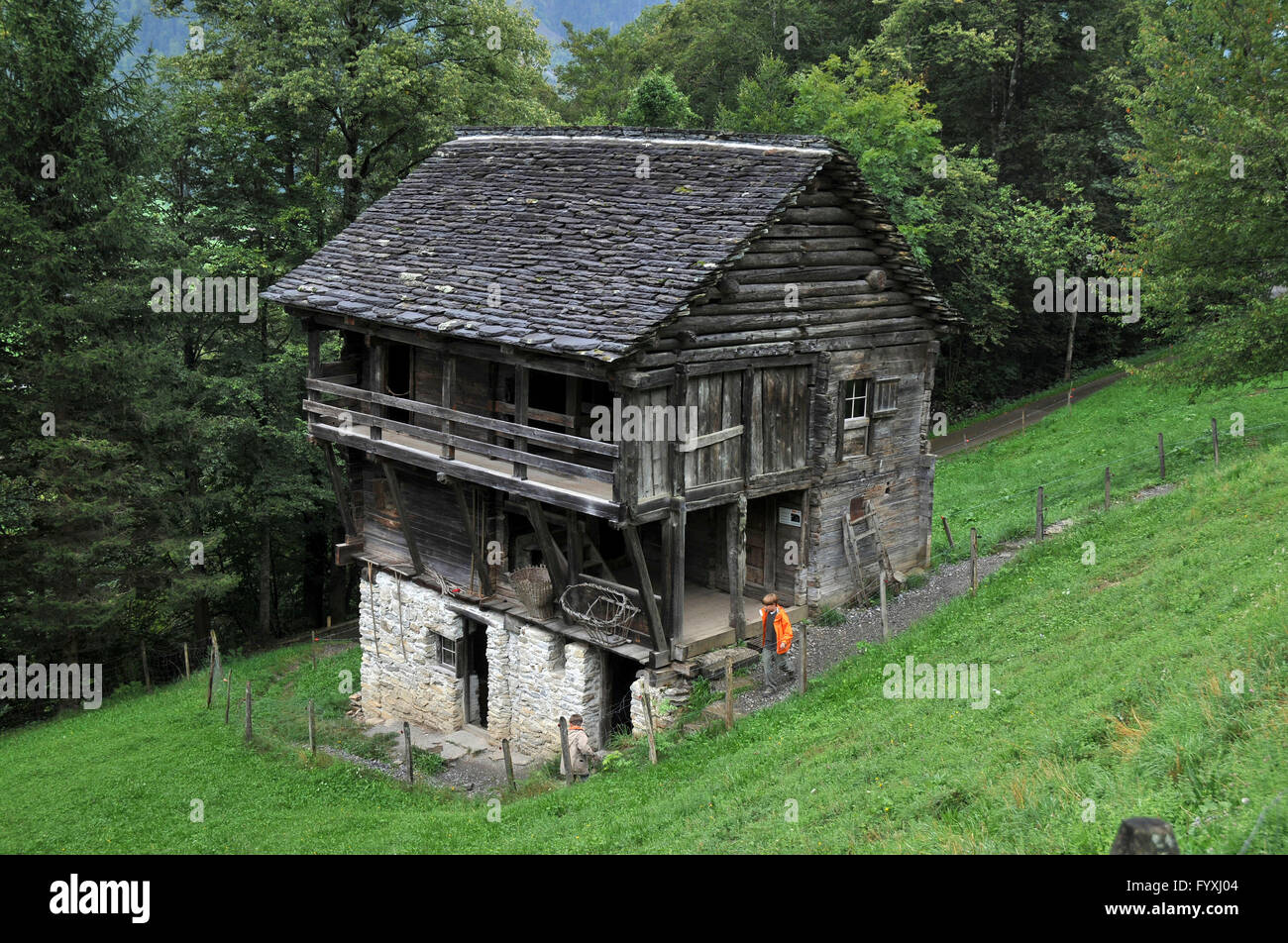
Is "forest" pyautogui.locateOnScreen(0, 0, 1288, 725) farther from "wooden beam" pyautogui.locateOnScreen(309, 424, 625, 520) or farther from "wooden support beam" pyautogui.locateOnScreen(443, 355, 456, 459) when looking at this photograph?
"wooden support beam" pyautogui.locateOnScreen(443, 355, 456, 459)

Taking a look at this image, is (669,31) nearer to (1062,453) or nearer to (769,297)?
(1062,453)

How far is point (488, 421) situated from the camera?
52.6 ft

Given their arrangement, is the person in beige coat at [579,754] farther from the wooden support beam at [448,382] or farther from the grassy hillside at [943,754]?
the wooden support beam at [448,382]

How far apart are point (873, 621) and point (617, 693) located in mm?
4825

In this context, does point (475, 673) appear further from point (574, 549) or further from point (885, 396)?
point (885, 396)

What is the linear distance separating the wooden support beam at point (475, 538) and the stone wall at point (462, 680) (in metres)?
0.62

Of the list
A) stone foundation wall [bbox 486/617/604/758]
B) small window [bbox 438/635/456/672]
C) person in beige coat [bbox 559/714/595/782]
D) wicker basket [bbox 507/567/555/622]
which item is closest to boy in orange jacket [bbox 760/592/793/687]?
person in beige coat [bbox 559/714/595/782]

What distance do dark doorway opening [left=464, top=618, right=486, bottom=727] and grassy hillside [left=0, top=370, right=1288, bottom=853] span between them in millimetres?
2832

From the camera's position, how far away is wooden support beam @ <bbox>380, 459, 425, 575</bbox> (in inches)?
761

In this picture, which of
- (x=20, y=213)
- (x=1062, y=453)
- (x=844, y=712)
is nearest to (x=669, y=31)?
(x=1062, y=453)

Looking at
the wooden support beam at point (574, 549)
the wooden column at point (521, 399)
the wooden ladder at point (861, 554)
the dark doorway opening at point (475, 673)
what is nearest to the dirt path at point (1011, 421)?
the wooden ladder at point (861, 554)

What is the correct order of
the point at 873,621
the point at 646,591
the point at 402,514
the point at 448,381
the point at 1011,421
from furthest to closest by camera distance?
1. the point at 1011,421
2. the point at 402,514
3. the point at 873,621
4. the point at 448,381
5. the point at 646,591

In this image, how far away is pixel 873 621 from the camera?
59.8 ft

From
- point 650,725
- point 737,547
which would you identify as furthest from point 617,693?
point 650,725
